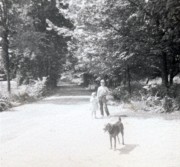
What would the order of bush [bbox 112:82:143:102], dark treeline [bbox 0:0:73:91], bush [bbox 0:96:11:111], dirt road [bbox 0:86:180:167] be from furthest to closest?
dark treeline [bbox 0:0:73:91] < bush [bbox 112:82:143:102] < bush [bbox 0:96:11:111] < dirt road [bbox 0:86:180:167]

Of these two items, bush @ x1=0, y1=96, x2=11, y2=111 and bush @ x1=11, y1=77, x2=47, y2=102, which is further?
bush @ x1=11, y1=77, x2=47, y2=102

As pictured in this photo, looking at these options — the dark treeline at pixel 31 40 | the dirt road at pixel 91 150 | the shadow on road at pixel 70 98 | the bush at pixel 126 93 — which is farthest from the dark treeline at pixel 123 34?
the dirt road at pixel 91 150

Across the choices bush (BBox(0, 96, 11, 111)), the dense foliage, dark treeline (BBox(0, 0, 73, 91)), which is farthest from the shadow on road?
dark treeline (BBox(0, 0, 73, 91))

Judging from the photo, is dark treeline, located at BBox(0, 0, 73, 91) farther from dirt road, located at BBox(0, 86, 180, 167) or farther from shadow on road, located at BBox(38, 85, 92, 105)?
dirt road, located at BBox(0, 86, 180, 167)

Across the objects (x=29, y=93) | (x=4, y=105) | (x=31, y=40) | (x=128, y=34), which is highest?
(x=31, y=40)

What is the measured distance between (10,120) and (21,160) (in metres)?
8.75

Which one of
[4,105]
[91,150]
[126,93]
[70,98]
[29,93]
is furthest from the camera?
[29,93]

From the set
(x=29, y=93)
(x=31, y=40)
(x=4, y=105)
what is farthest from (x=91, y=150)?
(x=31, y=40)

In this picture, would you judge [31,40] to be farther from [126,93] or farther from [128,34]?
[128,34]

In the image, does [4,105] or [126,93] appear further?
[126,93]

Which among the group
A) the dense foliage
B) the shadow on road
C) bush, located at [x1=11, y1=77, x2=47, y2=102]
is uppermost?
the dense foliage

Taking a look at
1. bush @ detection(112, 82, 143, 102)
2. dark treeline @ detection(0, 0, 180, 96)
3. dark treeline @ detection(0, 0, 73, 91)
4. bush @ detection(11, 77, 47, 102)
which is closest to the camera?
dark treeline @ detection(0, 0, 180, 96)

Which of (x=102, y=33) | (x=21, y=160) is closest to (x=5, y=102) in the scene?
(x=102, y=33)

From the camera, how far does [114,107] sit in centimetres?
1853
